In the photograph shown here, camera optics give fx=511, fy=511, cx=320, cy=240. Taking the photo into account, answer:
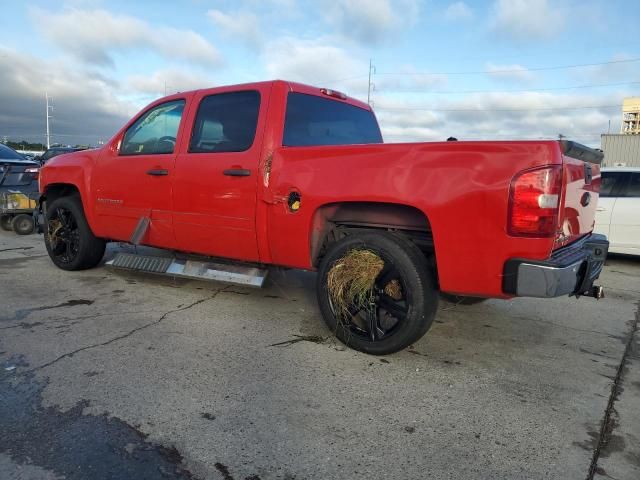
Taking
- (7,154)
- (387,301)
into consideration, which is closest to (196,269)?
(387,301)

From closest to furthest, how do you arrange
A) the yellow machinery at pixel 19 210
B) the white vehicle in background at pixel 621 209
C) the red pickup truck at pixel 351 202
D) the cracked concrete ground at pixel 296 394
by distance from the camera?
the cracked concrete ground at pixel 296 394 → the red pickup truck at pixel 351 202 → the white vehicle in background at pixel 621 209 → the yellow machinery at pixel 19 210

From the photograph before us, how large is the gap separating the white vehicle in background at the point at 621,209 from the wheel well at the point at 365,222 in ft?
18.8

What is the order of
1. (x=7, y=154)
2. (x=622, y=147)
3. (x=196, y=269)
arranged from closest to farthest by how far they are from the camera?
(x=196, y=269) < (x=7, y=154) < (x=622, y=147)

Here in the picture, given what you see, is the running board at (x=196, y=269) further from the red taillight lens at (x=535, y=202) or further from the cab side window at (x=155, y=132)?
the red taillight lens at (x=535, y=202)

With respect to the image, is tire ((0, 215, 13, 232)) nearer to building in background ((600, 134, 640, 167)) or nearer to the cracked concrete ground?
the cracked concrete ground

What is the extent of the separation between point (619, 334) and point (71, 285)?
216 inches

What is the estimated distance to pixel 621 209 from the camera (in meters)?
8.02

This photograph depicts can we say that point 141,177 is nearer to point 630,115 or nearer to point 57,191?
point 57,191

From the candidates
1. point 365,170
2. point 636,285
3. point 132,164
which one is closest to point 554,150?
point 365,170

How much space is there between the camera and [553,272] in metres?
2.95

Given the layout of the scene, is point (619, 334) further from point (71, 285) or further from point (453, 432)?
point (71, 285)

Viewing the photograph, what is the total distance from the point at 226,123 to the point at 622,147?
38971mm

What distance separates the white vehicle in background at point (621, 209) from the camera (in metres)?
7.91

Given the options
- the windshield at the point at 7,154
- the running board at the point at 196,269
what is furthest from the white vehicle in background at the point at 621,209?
the windshield at the point at 7,154
